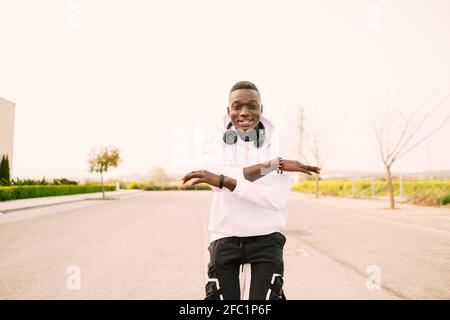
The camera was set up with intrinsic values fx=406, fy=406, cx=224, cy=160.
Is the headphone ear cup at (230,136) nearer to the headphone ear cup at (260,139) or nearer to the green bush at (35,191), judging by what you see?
the headphone ear cup at (260,139)

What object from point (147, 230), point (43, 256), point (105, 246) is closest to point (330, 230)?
point (147, 230)

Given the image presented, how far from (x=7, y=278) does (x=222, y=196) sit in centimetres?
481

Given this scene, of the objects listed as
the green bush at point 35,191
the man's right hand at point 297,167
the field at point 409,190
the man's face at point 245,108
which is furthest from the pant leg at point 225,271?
the green bush at point 35,191

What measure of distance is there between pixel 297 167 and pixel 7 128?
43831 mm

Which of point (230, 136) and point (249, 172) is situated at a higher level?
point (230, 136)

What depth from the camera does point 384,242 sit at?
9.60 m

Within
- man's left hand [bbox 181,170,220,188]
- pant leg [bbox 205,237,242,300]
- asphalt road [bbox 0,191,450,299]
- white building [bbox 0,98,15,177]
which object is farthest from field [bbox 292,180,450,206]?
white building [bbox 0,98,15,177]

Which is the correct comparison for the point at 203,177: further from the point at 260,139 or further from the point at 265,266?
the point at 265,266

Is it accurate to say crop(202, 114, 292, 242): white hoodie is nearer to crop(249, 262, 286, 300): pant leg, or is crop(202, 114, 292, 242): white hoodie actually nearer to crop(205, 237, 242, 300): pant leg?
crop(205, 237, 242, 300): pant leg

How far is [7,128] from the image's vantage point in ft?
131

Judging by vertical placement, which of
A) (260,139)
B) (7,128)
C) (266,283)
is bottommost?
(266,283)

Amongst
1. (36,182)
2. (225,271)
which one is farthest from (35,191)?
(225,271)

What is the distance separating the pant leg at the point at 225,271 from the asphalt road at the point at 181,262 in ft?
8.84

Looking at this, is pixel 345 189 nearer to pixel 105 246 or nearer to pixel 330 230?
pixel 330 230
